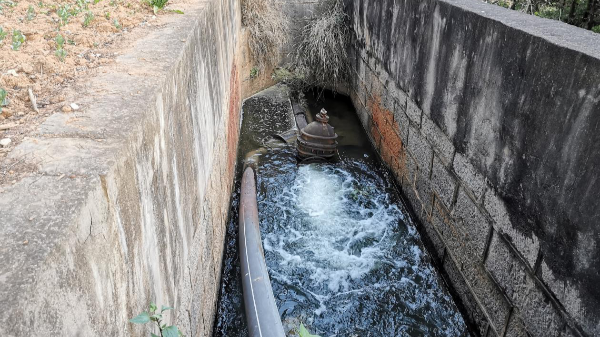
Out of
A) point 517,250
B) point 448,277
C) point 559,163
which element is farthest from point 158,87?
point 448,277

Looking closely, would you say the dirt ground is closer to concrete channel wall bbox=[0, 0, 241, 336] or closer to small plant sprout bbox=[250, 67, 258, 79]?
concrete channel wall bbox=[0, 0, 241, 336]

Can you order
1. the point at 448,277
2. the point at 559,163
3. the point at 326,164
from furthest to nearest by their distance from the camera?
the point at 326,164 < the point at 448,277 < the point at 559,163

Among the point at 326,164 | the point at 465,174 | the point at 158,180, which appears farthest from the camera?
the point at 326,164

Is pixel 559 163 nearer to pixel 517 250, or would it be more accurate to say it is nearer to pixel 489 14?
pixel 517 250

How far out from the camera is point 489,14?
3.76 meters

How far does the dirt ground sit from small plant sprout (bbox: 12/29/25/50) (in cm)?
2

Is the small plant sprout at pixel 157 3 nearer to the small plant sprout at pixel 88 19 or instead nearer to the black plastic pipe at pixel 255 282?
the small plant sprout at pixel 88 19

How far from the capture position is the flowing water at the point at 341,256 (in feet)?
13.3

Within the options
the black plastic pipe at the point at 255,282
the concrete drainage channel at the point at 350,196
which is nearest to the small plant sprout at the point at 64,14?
the concrete drainage channel at the point at 350,196

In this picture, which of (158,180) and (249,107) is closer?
(158,180)

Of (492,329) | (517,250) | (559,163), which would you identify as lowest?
(492,329)

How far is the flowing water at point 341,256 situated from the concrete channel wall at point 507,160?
35 cm

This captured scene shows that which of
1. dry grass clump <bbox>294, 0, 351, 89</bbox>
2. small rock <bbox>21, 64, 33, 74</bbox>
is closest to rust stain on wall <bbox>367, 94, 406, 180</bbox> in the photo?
dry grass clump <bbox>294, 0, 351, 89</bbox>

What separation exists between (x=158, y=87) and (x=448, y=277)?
3.39 meters
